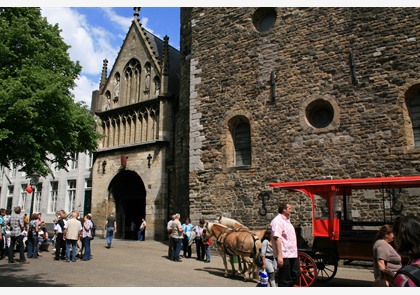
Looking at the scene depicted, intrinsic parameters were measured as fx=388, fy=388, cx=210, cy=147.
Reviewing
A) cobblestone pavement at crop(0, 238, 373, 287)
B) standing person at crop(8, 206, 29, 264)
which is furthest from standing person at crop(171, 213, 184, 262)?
standing person at crop(8, 206, 29, 264)

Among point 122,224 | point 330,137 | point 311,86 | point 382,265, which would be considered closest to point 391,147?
point 330,137

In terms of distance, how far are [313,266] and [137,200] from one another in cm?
1499

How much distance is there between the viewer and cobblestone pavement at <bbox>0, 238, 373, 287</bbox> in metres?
7.54

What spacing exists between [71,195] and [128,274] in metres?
20.6

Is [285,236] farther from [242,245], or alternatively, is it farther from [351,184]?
[242,245]

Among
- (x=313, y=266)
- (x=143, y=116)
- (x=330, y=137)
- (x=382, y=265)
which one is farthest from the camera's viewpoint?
(x=143, y=116)

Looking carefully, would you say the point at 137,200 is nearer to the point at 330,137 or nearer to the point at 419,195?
the point at 330,137

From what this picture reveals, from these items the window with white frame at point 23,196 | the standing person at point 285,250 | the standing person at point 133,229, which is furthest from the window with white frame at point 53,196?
the standing person at point 285,250

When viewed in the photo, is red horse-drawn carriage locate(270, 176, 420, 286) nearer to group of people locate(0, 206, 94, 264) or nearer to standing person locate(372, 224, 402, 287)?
standing person locate(372, 224, 402, 287)

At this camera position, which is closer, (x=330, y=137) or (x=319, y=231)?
(x=319, y=231)

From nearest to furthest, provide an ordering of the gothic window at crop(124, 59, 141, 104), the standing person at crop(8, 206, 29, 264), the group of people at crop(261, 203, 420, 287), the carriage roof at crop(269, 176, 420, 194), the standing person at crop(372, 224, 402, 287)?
the group of people at crop(261, 203, 420, 287) < the standing person at crop(372, 224, 402, 287) < the carriage roof at crop(269, 176, 420, 194) < the standing person at crop(8, 206, 29, 264) < the gothic window at crop(124, 59, 141, 104)

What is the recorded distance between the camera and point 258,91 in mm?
13117

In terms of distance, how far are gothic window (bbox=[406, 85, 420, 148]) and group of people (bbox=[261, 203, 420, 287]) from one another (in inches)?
243

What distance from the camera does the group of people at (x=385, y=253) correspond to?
7.70 ft
